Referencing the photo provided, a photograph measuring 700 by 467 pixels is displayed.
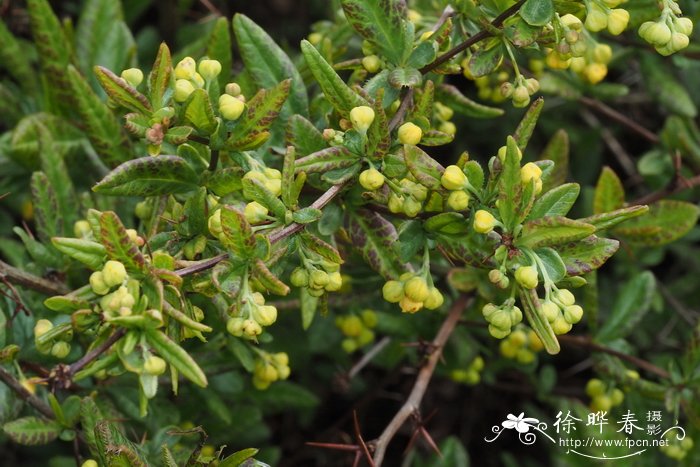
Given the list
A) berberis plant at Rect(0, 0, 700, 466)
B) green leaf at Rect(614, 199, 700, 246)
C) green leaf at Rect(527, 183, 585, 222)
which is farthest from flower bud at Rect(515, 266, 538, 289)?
green leaf at Rect(614, 199, 700, 246)

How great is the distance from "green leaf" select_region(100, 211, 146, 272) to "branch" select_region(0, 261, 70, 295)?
0.61 meters

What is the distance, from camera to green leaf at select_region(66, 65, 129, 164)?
220cm

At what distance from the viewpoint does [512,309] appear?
1541 millimetres

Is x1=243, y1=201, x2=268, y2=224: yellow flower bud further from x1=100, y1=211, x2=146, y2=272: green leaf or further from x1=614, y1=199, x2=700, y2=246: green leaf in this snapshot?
x1=614, y1=199, x2=700, y2=246: green leaf

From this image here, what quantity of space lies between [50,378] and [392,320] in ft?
3.76

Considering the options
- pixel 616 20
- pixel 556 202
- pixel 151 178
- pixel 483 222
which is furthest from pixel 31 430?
pixel 616 20

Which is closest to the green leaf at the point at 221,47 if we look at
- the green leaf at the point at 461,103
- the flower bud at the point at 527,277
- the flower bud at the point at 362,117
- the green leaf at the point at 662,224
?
the green leaf at the point at 461,103

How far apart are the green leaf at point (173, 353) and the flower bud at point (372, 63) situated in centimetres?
71

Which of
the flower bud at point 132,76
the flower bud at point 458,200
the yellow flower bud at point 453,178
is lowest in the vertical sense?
the flower bud at point 458,200

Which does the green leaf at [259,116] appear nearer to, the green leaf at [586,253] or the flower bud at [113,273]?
the flower bud at [113,273]

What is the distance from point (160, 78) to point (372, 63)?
455 millimetres

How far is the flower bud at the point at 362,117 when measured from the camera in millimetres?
1546

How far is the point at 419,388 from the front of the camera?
205cm

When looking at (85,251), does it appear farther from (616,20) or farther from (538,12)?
(616,20)
